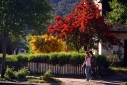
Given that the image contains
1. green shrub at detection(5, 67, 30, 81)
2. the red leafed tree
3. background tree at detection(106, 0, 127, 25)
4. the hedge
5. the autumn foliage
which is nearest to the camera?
background tree at detection(106, 0, 127, 25)

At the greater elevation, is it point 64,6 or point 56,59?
point 64,6

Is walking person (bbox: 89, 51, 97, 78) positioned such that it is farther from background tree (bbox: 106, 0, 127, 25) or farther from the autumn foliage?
the autumn foliage

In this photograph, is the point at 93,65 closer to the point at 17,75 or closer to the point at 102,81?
the point at 102,81

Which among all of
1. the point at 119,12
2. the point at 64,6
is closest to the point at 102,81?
the point at 119,12

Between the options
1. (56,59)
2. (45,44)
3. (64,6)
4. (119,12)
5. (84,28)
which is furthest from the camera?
(64,6)

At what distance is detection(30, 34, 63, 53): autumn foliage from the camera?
27266mm

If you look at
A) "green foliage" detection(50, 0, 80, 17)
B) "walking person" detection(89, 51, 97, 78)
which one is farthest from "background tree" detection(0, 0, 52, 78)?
"green foliage" detection(50, 0, 80, 17)

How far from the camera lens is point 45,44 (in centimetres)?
2736

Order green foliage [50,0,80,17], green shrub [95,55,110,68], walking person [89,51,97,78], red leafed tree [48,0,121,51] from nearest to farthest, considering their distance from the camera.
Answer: walking person [89,51,97,78], green shrub [95,55,110,68], red leafed tree [48,0,121,51], green foliage [50,0,80,17]

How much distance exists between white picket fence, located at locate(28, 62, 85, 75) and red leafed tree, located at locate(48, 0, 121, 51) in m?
2.04

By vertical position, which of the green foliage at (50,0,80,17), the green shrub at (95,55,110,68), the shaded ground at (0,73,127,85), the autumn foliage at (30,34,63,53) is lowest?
the shaded ground at (0,73,127,85)

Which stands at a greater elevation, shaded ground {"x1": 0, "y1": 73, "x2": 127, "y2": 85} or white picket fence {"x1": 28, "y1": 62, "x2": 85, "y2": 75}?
white picket fence {"x1": 28, "y1": 62, "x2": 85, "y2": 75}

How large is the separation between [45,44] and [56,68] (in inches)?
250

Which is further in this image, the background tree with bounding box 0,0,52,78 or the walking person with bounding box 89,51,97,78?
the walking person with bounding box 89,51,97,78
